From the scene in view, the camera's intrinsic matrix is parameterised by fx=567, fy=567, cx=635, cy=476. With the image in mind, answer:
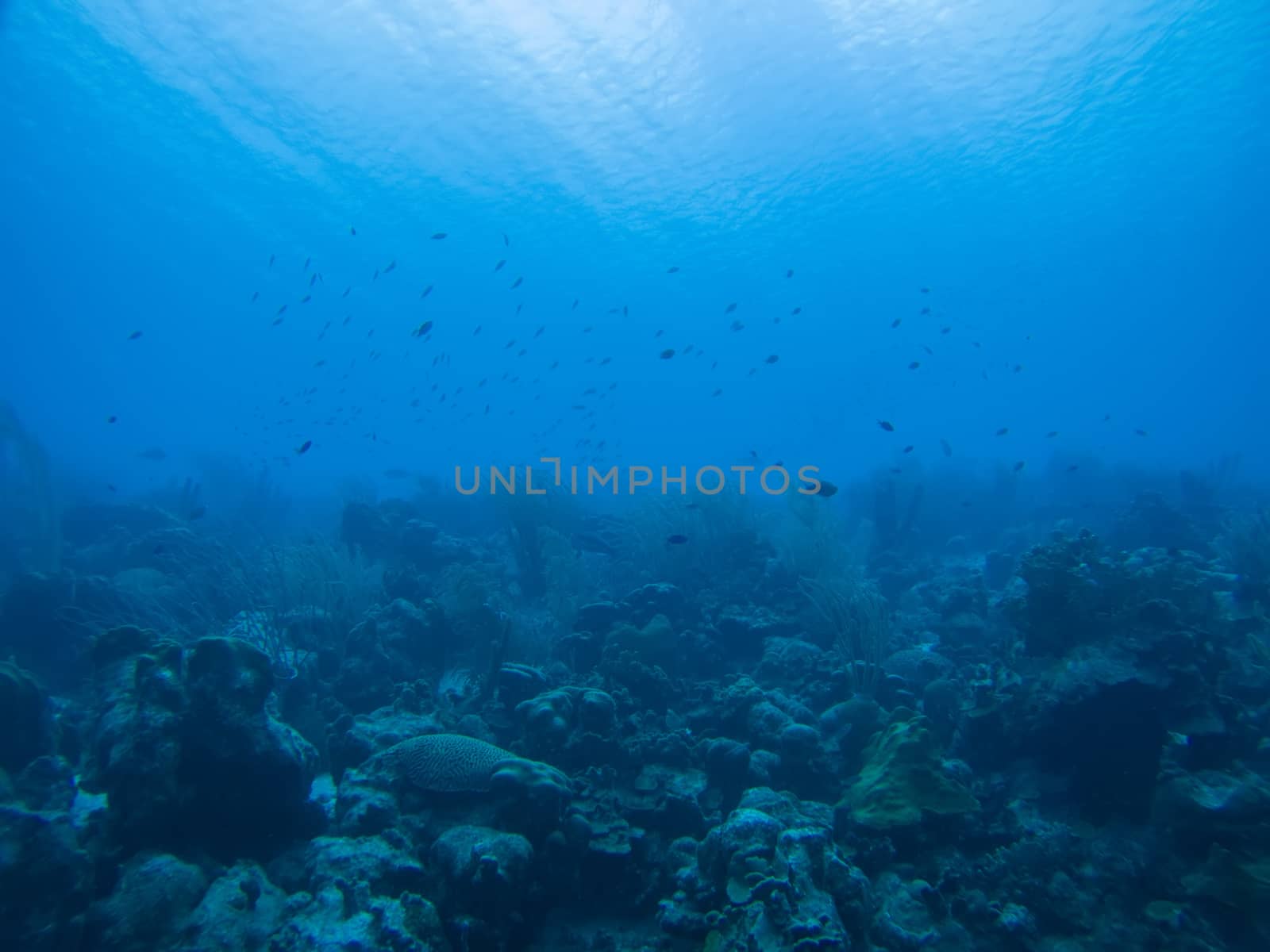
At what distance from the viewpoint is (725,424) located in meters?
176

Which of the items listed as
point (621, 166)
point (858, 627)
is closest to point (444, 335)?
point (621, 166)

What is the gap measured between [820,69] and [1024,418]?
20018 centimetres

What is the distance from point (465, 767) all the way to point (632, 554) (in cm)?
996

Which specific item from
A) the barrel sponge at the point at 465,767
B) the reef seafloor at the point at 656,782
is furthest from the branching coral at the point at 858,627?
the barrel sponge at the point at 465,767

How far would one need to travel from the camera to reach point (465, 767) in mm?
5148

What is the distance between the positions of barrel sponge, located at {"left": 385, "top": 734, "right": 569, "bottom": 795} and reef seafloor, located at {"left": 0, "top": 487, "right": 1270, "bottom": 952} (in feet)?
0.09

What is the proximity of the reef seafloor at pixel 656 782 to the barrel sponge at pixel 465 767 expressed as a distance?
27mm

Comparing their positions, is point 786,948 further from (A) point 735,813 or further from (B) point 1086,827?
(B) point 1086,827

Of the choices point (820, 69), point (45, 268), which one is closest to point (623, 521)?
point (820, 69)

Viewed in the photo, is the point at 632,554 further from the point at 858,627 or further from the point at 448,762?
the point at 448,762

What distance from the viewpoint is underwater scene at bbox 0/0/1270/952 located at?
4223 mm

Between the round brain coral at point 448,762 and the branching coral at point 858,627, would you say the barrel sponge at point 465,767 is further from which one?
the branching coral at point 858,627

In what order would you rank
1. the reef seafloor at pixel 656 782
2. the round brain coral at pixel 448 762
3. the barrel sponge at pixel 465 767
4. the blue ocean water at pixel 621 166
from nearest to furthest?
the reef seafloor at pixel 656 782 → the barrel sponge at pixel 465 767 → the round brain coral at pixel 448 762 → the blue ocean water at pixel 621 166

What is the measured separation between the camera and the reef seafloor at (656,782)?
378 centimetres
